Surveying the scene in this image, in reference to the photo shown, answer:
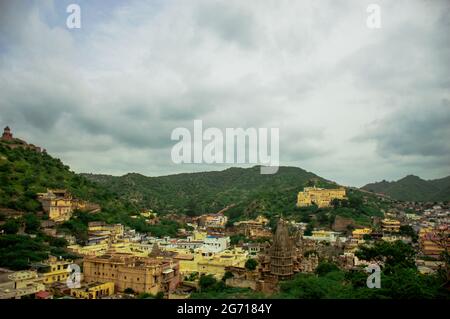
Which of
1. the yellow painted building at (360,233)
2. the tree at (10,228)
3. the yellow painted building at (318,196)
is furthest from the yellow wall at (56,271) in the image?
the yellow painted building at (318,196)

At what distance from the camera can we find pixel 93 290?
496 inches

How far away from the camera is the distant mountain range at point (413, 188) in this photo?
45644 mm

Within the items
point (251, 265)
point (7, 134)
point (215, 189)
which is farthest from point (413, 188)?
point (7, 134)

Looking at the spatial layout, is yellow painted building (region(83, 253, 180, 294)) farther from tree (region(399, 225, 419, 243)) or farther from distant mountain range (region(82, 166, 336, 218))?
distant mountain range (region(82, 166, 336, 218))

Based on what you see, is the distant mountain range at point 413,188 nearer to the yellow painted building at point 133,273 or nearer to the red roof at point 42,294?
the yellow painted building at point 133,273

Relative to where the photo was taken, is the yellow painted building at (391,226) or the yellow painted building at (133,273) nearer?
the yellow painted building at (133,273)

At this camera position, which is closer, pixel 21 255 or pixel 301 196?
pixel 21 255

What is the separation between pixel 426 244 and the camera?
1986cm

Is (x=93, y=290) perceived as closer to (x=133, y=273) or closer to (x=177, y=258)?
(x=133, y=273)

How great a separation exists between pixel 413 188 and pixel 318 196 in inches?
806

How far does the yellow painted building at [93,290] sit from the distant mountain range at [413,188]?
126ft
